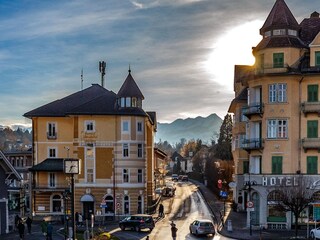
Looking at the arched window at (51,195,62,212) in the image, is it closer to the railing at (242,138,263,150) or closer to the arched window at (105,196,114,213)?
the arched window at (105,196,114,213)

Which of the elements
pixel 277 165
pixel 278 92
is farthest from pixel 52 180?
pixel 278 92

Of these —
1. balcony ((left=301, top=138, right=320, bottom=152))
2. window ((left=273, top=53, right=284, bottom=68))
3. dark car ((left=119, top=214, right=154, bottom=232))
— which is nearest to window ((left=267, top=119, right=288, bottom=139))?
balcony ((left=301, top=138, right=320, bottom=152))

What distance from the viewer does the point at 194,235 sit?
46531 mm

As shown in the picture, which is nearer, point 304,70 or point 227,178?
point 304,70

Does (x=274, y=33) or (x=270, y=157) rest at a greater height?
(x=274, y=33)

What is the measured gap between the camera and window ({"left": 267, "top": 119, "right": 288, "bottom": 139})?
49781 mm

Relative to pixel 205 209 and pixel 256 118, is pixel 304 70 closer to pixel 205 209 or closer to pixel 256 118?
pixel 256 118

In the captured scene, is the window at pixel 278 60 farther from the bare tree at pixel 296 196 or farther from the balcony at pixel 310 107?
the bare tree at pixel 296 196

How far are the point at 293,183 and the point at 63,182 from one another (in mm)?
28451

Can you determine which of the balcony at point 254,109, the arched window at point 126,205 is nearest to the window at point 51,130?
the arched window at point 126,205

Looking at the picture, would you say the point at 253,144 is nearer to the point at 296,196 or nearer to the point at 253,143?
the point at 253,143

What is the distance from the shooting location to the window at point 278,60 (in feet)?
163

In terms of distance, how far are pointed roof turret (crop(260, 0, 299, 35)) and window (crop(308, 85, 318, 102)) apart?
6.30 meters

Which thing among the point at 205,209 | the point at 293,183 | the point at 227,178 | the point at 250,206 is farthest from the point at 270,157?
the point at 227,178
